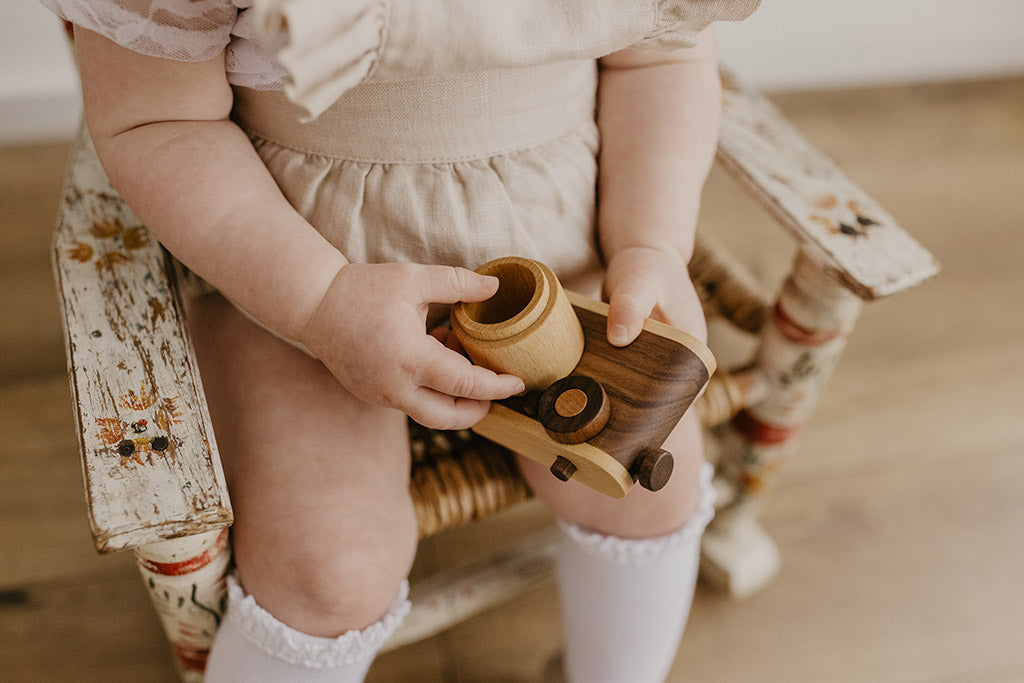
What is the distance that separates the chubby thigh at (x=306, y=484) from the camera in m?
0.50

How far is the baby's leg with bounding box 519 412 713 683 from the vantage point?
0.56 meters

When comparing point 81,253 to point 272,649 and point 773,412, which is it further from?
point 773,412

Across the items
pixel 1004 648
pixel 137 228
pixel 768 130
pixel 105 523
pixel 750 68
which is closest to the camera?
pixel 105 523

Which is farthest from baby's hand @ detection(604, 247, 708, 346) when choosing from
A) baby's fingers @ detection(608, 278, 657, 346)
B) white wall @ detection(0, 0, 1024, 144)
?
white wall @ detection(0, 0, 1024, 144)

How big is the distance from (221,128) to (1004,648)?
0.83 metres

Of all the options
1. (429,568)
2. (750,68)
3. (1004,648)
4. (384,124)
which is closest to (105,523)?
(384,124)

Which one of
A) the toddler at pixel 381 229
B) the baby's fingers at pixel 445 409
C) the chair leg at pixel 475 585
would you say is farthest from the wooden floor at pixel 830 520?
the baby's fingers at pixel 445 409

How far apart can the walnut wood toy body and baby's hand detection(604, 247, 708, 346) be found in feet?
0.04

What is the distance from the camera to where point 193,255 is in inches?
18.7

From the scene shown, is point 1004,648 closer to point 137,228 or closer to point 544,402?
point 544,402

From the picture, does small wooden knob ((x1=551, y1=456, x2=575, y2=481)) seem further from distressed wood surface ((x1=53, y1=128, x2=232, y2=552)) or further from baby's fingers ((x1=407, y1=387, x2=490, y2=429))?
distressed wood surface ((x1=53, y1=128, x2=232, y2=552))

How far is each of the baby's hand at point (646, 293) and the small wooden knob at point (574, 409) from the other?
1.4 inches

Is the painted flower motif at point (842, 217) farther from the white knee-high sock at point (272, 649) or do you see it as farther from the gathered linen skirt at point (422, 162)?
the white knee-high sock at point (272, 649)

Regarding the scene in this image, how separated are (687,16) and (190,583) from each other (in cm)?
41
